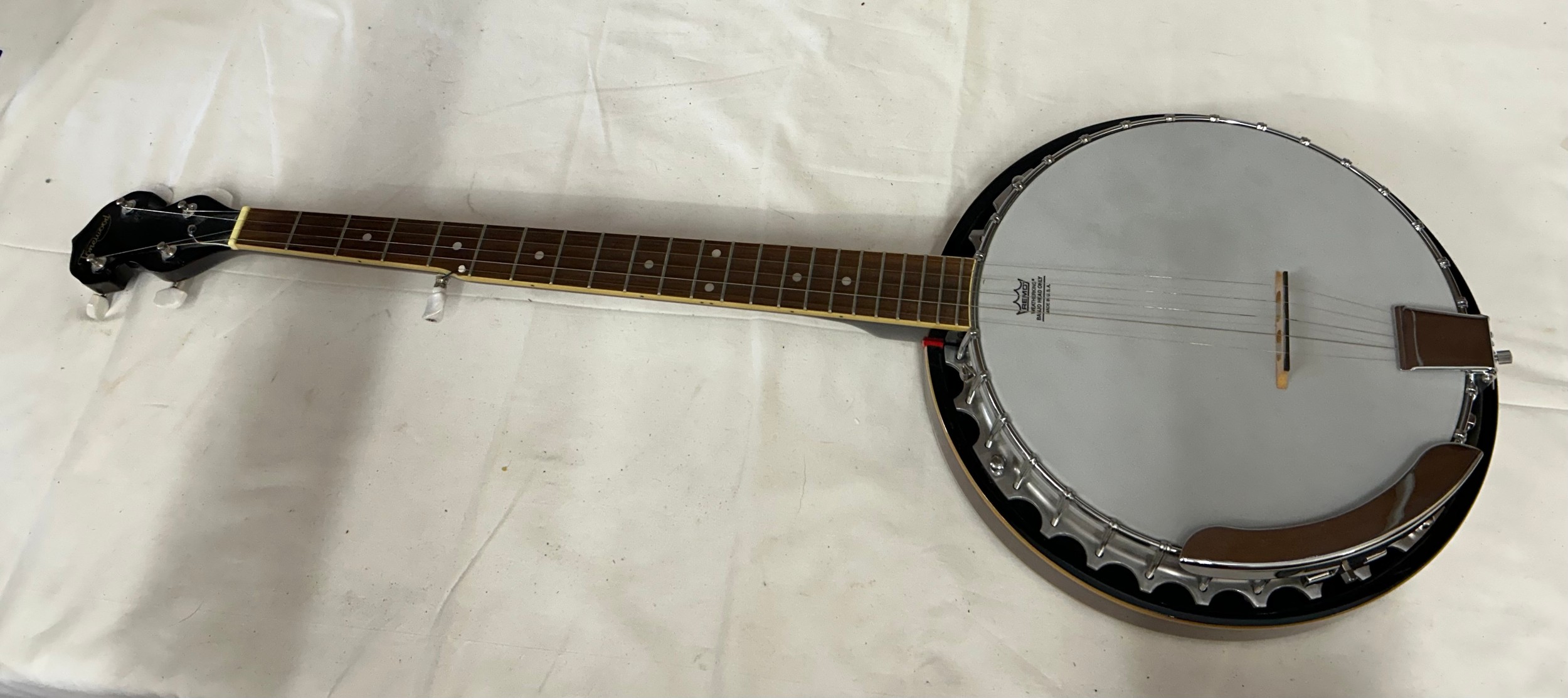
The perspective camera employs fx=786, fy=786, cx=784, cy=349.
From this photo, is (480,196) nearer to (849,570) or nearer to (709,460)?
(709,460)

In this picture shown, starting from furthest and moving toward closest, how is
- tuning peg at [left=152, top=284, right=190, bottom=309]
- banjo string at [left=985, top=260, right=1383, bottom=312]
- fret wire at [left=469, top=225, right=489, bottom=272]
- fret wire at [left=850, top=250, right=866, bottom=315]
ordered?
tuning peg at [left=152, top=284, right=190, bottom=309] < fret wire at [left=469, top=225, right=489, bottom=272] < fret wire at [left=850, top=250, right=866, bottom=315] < banjo string at [left=985, top=260, right=1383, bottom=312]

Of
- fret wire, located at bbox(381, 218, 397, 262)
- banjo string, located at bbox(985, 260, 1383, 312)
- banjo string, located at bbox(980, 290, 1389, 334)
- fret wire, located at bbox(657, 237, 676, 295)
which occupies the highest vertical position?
banjo string, located at bbox(985, 260, 1383, 312)

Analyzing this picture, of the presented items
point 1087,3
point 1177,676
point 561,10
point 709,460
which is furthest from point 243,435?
point 1087,3

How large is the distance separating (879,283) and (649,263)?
1.34 ft

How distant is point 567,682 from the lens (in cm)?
132

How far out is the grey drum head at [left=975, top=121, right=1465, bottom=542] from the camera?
1133 mm

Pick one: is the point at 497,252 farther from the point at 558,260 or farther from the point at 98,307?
the point at 98,307

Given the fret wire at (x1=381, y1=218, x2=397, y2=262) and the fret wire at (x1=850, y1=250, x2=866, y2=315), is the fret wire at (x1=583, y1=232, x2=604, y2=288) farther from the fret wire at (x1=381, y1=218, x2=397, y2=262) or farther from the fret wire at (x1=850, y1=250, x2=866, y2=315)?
the fret wire at (x1=850, y1=250, x2=866, y2=315)

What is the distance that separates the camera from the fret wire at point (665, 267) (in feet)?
4.53

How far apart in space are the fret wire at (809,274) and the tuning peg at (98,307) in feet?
4.60

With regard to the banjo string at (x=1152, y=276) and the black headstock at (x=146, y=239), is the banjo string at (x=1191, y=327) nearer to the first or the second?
the banjo string at (x=1152, y=276)

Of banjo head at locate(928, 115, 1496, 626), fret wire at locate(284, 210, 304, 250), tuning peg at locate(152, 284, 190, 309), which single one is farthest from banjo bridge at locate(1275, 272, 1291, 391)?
tuning peg at locate(152, 284, 190, 309)

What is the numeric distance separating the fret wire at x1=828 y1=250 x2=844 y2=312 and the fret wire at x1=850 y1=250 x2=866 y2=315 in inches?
1.0

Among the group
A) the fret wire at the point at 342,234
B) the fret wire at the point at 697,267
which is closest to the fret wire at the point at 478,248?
the fret wire at the point at 342,234
